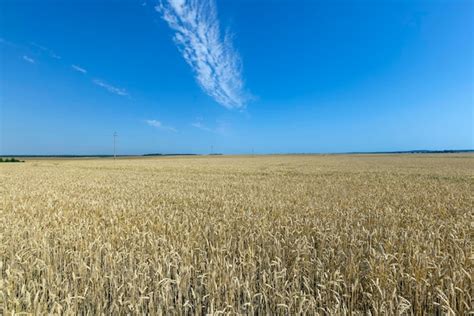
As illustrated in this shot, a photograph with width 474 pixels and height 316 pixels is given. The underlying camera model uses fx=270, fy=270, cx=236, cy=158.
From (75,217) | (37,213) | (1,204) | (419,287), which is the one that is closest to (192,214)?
(75,217)

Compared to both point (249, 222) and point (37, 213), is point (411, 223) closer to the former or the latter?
point (249, 222)

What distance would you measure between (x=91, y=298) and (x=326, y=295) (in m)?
3.17

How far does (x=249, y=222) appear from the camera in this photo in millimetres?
7238

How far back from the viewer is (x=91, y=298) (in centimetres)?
367

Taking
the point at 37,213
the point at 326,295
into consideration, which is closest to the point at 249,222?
the point at 326,295

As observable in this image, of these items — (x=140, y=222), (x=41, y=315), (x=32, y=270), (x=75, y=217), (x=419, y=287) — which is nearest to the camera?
(x=41, y=315)

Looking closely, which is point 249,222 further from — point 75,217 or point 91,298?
point 75,217

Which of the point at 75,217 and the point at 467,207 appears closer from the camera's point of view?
the point at 75,217

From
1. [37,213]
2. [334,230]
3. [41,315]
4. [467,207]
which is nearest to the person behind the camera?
[41,315]

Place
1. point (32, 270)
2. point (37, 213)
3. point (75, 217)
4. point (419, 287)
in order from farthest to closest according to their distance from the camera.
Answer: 1. point (37, 213)
2. point (75, 217)
3. point (32, 270)
4. point (419, 287)

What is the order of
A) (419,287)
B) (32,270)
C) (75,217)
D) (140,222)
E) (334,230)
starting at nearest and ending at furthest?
(419,287) < (32,270) < (334,230) < (140,222) < (75,217)

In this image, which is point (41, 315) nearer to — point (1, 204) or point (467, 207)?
point (1, 204)

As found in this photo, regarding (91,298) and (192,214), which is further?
(192,214)

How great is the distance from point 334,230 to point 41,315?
5456mm
